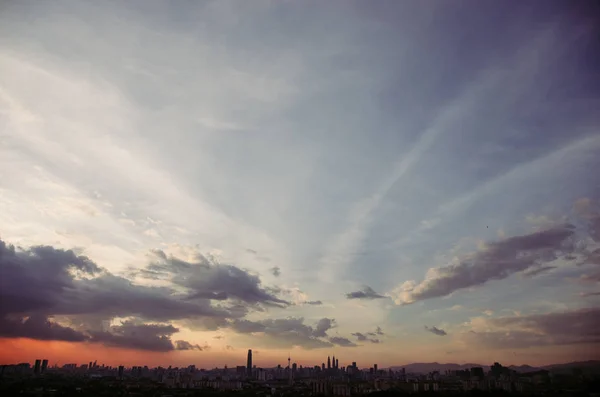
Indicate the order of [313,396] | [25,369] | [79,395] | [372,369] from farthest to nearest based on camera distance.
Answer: [372,369]
[25,369]
[313,396]
[79,395]

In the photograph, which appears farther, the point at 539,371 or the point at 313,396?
the point at 313,396

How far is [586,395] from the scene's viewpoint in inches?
1505

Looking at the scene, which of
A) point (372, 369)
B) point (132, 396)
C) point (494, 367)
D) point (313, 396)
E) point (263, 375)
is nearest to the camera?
point (132, 396)

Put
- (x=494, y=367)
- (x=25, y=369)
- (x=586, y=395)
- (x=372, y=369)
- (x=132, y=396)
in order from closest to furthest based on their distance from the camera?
(x=586, y=395) → (x=132, y=396) → (x=494, y=367) → (x=25, y=369) → (x=372, y=369)

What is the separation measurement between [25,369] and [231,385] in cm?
8652

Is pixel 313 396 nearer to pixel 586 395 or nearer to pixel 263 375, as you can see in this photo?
→ pixel 586 395

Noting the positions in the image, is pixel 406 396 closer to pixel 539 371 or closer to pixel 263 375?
pixel 539 371

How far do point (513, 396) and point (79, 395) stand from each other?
68.2m

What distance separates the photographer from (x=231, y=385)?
97062mm

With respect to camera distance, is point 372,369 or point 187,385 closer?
point 187,385

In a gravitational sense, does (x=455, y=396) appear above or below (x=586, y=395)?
below

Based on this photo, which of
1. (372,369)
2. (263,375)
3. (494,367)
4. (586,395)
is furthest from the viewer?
(372,369)

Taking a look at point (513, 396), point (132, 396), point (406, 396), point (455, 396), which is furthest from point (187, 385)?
point (513, 396)

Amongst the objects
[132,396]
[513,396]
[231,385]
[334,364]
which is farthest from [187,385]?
[334,364]
